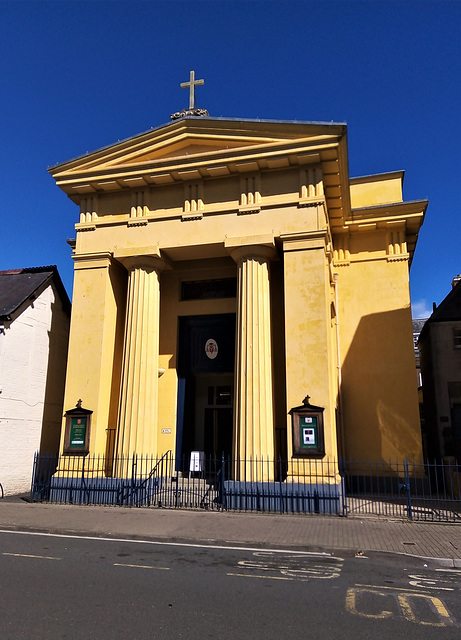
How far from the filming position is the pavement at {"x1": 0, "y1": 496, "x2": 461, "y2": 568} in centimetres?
891

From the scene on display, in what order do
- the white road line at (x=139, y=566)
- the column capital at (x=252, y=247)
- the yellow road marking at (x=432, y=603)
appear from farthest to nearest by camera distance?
the column capital at (x=252, y=247) < the white road line at (x=139, y=566) < the yellow road marking at (x=432, y=603)

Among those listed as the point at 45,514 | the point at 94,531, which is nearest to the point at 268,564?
the point at 94,531

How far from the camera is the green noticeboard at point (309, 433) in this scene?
Result: 43.9ft

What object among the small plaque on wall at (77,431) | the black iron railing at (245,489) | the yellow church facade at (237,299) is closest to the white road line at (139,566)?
the black iron railing at (245,489)

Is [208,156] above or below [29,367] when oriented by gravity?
above

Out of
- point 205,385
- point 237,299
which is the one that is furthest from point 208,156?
point 205,385

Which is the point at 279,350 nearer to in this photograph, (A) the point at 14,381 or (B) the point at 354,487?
(B) the point at 354,487

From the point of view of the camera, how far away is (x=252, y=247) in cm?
1530

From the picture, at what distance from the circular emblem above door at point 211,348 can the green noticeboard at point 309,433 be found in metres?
4.61

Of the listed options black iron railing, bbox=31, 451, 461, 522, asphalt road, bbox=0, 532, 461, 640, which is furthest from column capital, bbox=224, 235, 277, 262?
asphalt road, bbox=0, 532, 461, 640

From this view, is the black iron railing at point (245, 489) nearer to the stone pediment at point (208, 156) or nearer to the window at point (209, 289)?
the window at point (209, 289)

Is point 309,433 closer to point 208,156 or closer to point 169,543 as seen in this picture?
point 169,543

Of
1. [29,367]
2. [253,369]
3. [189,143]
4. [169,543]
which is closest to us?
[169,543]

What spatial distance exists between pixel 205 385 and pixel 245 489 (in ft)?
19.4
